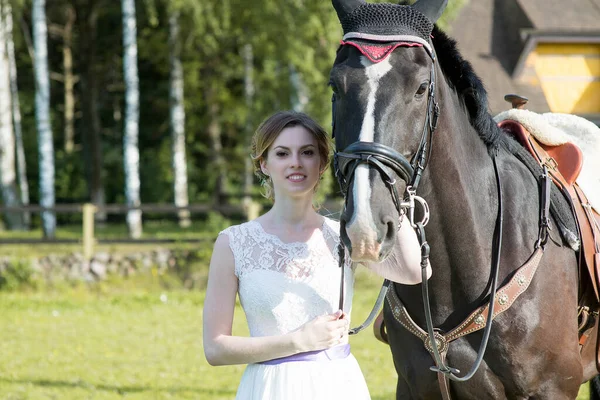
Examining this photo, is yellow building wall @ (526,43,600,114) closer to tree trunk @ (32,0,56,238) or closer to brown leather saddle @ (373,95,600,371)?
tree trunk @ (32,0,56,238)

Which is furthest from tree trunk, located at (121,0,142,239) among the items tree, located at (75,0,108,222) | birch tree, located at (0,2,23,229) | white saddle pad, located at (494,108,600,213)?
white saddle pad, located at (494,108,600,213)

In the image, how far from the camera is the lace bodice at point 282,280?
2.63m

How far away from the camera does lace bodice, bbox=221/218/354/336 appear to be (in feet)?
8.64

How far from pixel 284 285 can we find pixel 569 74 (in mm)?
16214

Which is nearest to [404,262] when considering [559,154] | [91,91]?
[559,154]

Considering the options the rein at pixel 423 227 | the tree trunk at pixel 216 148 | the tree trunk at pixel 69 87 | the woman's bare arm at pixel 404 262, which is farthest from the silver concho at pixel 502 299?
the tree trunk at pixel 69 87

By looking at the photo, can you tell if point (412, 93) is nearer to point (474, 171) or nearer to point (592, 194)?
point (474, 171)

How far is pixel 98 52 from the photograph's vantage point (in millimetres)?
25406

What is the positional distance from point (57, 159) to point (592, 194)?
2313 centimetres

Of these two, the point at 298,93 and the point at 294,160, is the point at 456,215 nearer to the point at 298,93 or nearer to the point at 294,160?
the point at 294,160

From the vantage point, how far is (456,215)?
293cm

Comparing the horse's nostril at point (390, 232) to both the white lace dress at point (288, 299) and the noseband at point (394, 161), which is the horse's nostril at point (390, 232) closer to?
the noseband at point (394, 161)

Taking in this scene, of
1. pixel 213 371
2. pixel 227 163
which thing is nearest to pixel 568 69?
pixel 227 163

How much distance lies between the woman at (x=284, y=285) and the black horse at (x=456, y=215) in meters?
0.19
